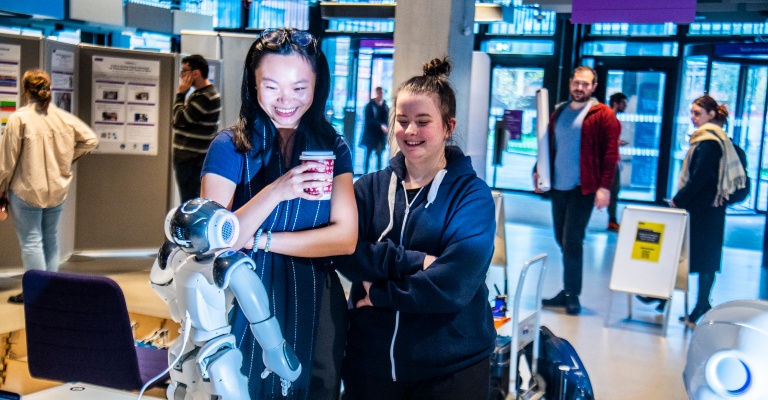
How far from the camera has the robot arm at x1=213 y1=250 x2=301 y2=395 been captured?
1.64 m

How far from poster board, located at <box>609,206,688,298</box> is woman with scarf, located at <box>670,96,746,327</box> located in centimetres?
20

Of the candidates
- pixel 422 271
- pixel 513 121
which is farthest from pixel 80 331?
pixel 513 121

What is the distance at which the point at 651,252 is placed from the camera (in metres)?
5.95

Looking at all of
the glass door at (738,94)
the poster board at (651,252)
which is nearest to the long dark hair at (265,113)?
the poster board at (651,252)

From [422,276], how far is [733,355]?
0.92 metres

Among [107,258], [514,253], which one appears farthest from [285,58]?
[514,253]

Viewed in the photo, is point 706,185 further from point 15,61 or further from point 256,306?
point 15,61

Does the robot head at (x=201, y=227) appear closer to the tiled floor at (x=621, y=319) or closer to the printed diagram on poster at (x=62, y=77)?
the tiled floor at (x=621, y=319)

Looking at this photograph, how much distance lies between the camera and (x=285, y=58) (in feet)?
6.17

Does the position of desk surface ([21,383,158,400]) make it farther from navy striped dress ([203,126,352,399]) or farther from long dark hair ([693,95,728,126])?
long dark hair ([693,95,728,126])

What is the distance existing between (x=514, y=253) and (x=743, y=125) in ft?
16.1

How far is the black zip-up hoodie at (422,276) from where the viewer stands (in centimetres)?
204

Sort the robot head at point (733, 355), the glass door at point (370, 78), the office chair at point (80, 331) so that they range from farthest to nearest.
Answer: the glass door at point (370, 78), the office chair at point (80, 331), the robot head at point (733, 355)

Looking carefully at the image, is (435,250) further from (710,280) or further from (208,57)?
(208,57)
